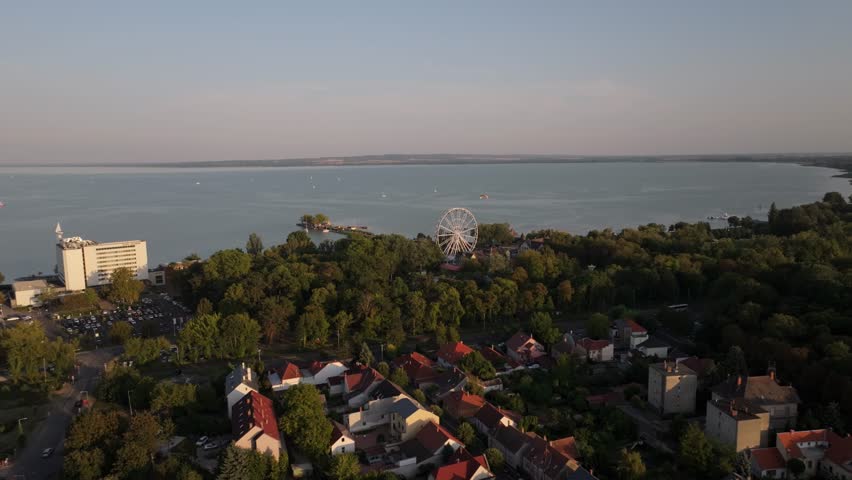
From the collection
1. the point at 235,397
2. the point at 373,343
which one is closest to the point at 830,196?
the point at 373,343

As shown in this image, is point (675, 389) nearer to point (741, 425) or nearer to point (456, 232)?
point (741, 425)

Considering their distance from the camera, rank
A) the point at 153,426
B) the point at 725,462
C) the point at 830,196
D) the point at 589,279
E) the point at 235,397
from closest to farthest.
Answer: the point at 725,462, the point at 153,426, the point at 235,397, the point at 589,279, the point at 830,196

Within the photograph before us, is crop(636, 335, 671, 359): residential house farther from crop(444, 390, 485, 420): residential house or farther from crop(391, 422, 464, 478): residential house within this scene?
crop(391, 422, 464, 478): residential house

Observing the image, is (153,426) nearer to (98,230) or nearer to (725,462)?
(725,462)

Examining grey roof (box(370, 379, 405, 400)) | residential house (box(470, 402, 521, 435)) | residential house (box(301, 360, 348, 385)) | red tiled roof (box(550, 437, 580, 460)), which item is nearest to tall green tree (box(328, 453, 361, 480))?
grey roof (box(370, 379, 405, 400))

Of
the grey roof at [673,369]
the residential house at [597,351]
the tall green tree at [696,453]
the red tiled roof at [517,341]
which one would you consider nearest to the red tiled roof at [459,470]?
the tall green tree at [696,453]

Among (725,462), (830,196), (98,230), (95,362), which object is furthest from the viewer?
(98,230)

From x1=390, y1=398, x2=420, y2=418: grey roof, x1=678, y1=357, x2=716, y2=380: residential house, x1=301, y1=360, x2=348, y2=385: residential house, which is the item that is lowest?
x1=301, y1=360, x2=348, y2=385: residential house
